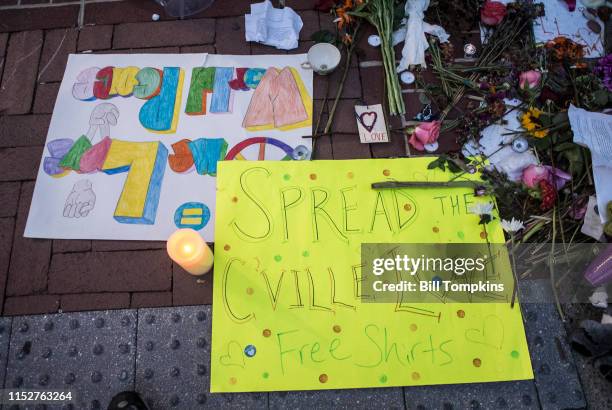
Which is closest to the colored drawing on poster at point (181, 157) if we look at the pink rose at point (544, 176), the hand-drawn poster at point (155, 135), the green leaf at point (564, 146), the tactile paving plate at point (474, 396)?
the hand-drawn poster at point (155, 135)

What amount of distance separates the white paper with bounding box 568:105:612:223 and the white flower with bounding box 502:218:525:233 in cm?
23

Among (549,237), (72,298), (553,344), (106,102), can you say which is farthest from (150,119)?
(553,344)

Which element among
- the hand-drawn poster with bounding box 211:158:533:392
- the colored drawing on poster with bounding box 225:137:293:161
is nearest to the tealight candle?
the hand-drawn poster with bounding box 211:158:533:392

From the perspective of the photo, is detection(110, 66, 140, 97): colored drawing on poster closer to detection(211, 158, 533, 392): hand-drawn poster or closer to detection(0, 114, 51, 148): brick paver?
detection(0, 114, 51, 148): brick paver

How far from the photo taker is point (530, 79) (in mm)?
1513

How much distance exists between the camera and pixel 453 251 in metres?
1.36

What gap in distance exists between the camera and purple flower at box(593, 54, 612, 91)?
4.99 ft

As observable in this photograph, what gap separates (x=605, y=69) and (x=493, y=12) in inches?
16.9

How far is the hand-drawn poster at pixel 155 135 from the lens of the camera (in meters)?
1.43

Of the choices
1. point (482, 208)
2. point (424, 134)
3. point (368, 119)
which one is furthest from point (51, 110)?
point (482, 208)

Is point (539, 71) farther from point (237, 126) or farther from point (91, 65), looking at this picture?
point (91, 65)

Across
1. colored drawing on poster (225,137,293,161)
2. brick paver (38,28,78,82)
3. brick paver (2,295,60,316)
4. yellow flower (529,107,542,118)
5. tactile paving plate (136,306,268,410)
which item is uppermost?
brick paver (38,28,78,82)

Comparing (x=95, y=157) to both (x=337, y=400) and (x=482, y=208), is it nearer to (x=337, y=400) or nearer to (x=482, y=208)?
(x=337, y=400)

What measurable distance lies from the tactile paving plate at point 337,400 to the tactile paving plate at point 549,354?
1.36 feet
